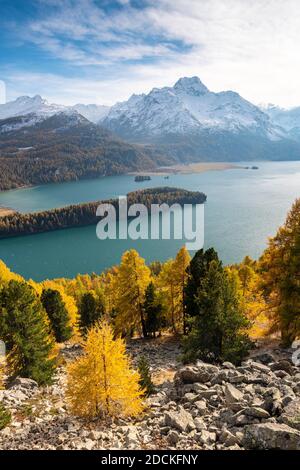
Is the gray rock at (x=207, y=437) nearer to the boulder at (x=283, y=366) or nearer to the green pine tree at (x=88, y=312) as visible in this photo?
the boulder at (x=283, y=366)

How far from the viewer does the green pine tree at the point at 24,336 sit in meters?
31.8

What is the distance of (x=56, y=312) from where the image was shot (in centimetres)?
5406

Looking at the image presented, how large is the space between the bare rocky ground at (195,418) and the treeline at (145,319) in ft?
5.45

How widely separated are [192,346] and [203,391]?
29.1 ft

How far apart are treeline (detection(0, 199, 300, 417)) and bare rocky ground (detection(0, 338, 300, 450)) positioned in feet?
5.45

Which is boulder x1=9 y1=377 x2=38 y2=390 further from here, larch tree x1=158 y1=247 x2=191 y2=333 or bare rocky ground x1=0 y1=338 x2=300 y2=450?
larch tree x1=158 y1=247 x2=191 y2=333

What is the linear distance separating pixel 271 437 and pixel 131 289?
31.5 meters

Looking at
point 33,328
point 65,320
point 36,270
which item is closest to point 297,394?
point 33,328

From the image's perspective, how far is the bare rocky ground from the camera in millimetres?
16172

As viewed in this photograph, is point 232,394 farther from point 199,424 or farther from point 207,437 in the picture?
point 207,437

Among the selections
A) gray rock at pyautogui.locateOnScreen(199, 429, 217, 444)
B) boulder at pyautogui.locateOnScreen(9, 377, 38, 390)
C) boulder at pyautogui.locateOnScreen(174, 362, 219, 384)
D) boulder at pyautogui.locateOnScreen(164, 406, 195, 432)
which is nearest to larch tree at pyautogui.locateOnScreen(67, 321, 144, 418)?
boulder at pyautogui.locateOnScreen(164, 406, 195, 432)

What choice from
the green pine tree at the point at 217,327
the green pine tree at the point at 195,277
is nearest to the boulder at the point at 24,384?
the green pine tree at the point at 217,327
